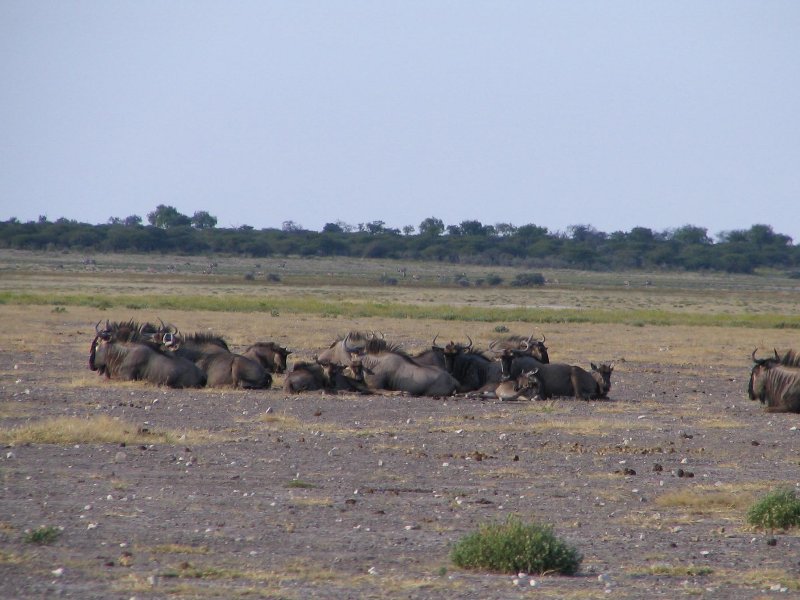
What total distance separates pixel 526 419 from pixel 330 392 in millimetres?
3586

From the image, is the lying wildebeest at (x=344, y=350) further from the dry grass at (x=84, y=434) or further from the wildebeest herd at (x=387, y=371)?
the dry grass at (x=84, y=434)

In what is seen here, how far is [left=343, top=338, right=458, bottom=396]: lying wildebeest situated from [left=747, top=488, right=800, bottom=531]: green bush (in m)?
9.77

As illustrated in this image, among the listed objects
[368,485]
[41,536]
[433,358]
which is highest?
[433,358]

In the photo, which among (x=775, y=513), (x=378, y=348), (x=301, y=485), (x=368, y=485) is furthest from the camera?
(x=378, y=348)

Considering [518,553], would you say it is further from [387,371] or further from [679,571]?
[387,371]

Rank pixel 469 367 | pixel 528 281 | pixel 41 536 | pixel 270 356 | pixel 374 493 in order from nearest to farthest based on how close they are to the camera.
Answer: pixel 41 536, pixel 374 493, pixel 469 367, pixel 270 356, pixel 528 281

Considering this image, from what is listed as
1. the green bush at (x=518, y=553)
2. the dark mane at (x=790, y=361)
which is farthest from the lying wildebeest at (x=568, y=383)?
the green bush at (x=518, y=553)

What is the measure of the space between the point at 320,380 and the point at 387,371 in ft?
3.75

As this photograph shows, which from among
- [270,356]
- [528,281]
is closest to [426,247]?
[528,281]

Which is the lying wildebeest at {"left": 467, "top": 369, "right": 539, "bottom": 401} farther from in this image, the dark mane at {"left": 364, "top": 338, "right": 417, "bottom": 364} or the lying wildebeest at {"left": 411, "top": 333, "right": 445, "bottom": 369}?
the dark mane at {"left": 364, "top": 338, "right": 417, "bottom": 364}

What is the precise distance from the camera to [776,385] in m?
18.2

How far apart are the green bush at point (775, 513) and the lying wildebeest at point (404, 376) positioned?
32.1ft

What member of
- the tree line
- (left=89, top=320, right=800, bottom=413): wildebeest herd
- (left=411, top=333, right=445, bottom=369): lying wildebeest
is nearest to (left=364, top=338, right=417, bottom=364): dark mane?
(left=89, top=320, right=800, bottom=413): wildebeest herd

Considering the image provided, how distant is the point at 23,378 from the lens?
65.7 feet
